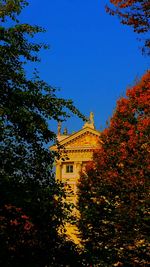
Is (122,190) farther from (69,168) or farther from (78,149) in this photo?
(69,168)

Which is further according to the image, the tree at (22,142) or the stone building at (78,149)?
the stone building at (78,149)

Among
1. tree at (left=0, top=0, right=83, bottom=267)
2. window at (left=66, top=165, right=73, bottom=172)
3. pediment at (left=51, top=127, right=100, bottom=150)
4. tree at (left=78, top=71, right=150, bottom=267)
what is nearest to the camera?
tree at (left=0, top=0, right=83, bottom=267)

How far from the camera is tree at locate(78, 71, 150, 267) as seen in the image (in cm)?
3008

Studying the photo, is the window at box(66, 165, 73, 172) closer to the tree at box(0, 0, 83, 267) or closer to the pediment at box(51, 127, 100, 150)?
the pediment at box(51, 127, 100, 150)

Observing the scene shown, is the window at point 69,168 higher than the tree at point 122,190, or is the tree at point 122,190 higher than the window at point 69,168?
the window at point 69,168

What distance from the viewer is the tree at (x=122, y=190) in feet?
98.7

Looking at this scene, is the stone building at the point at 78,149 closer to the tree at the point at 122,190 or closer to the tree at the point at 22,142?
the tree at the point at 122,190

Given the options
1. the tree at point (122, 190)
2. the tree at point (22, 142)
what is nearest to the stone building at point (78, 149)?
A: the tree at point (122, 190)

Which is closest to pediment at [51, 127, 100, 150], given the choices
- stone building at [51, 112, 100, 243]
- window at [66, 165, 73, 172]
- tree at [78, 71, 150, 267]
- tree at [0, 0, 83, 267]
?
stone building at [51, 112, 100, 243]

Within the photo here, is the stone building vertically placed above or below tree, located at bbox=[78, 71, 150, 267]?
above

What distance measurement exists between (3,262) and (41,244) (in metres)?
2.53

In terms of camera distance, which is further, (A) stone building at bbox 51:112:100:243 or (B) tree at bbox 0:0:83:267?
(A) stone building at bbox 51:112:100:243

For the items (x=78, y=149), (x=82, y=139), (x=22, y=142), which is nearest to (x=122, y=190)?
(x=22, y=142)

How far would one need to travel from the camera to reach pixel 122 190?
1243 inches
